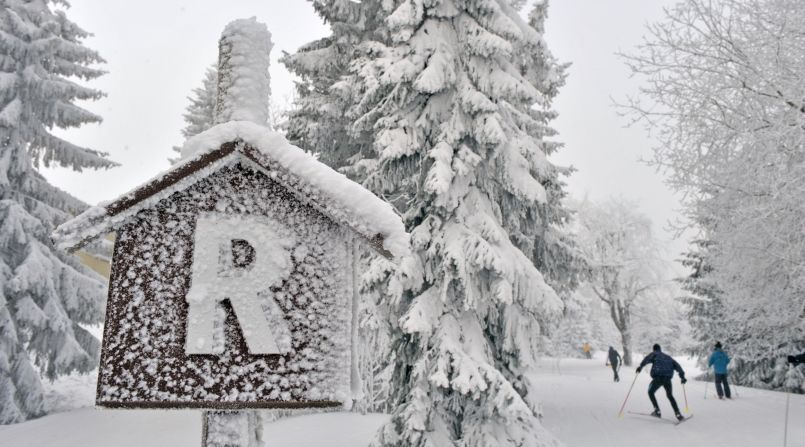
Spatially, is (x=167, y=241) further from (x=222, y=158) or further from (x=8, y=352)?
(x=8, y=352)

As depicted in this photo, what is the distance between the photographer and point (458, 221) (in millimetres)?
7727

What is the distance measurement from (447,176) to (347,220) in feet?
16.6

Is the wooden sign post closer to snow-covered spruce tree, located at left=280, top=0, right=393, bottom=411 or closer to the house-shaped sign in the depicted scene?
the house-shaped sign

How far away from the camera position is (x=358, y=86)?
28.8ft

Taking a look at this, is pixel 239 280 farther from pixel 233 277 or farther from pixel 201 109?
pixel 201 109

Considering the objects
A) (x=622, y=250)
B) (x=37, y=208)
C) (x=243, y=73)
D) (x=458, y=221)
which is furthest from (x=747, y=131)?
(x=622, y=250)

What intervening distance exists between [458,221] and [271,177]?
5542 mm

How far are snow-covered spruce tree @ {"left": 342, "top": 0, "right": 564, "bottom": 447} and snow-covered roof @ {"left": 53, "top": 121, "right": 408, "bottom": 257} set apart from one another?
483 cm

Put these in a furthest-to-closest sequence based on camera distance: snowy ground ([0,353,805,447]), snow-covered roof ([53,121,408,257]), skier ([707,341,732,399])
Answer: skier ([707,341,732,399])
snowy ground ([0,353,805,447])
snow-covered roof ([53,121,408,257])

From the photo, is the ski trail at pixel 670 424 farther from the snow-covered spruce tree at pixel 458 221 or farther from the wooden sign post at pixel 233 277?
A: the wooden sign post at pixel 233 277

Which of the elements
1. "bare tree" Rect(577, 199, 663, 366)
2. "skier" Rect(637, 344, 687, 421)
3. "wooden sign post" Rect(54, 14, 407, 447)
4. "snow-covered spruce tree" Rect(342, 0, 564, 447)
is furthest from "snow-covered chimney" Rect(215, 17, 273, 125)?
"bare tree" Rect(577, 199, 663, 366)

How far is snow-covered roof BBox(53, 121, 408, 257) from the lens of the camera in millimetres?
2273

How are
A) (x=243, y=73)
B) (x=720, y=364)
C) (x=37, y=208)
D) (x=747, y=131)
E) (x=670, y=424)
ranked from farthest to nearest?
(x=720, y=364) → (x=37, y=208) → (x=670, y=424) → (x=747, y=131) → (x=243, y=73)

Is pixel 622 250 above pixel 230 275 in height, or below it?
above
